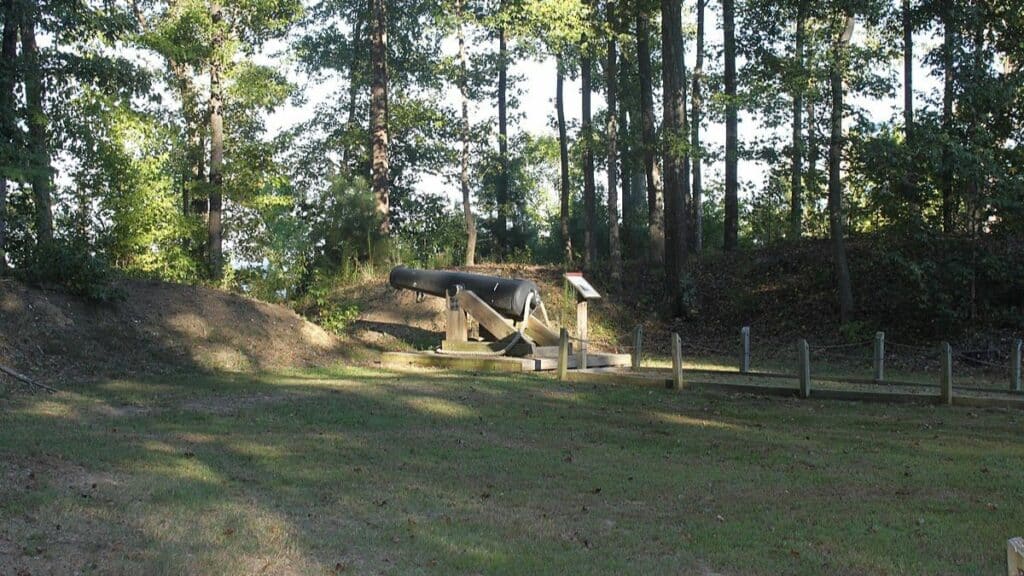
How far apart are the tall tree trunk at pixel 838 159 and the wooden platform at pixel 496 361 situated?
697 centimetres

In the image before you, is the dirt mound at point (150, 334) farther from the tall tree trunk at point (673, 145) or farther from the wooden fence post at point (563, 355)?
the tall tree trunk at point (673, 145)

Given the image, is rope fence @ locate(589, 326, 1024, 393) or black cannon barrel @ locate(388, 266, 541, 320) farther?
black cannon barrel @ locate(388, 266, 541, 320)

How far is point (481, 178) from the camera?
40.4 metres

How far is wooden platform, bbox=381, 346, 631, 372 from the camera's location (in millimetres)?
18172

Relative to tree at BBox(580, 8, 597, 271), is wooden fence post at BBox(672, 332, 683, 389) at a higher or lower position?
lower

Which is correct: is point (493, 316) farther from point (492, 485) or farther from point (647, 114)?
point (492, 485)

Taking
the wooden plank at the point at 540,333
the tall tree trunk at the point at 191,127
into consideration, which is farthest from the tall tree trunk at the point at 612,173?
the tall tree trunk at the point at 191,127

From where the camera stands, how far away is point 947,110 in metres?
22.3

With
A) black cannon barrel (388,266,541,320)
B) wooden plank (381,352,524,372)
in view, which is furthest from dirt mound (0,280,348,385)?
black cannon barrel (388,266,541,320)

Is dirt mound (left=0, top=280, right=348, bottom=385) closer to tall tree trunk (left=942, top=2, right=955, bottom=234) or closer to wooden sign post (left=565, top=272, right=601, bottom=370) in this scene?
wooden sign post (left=565, top=272, right=601, bottom=370)

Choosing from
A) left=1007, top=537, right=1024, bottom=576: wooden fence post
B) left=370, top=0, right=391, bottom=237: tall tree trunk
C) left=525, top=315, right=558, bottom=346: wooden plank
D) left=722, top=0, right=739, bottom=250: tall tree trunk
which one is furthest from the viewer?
left=722, top=0, right=739, bottom=250: tall tree trunk

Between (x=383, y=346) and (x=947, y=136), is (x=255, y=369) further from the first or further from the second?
(x=947, y=136)

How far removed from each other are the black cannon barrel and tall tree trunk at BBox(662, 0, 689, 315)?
6.41 metres

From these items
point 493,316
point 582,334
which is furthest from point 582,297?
point 493,316
